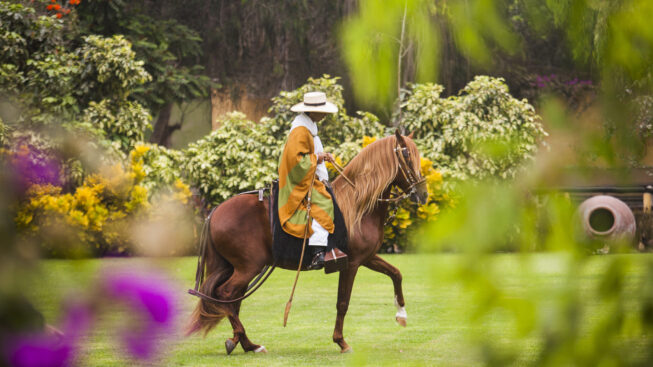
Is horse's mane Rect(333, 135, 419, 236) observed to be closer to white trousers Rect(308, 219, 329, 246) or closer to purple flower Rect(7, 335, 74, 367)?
white trousers Rect(308, 219, 329, 246)

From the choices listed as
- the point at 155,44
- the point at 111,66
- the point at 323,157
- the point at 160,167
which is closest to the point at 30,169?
the point at 323,157

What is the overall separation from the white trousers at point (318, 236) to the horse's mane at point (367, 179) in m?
0.29

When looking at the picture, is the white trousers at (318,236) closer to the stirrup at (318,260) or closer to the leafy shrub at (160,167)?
the stirrup at (318,260)

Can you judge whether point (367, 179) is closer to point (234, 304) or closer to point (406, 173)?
point (406, 173)

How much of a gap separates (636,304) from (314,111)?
16.5 feet

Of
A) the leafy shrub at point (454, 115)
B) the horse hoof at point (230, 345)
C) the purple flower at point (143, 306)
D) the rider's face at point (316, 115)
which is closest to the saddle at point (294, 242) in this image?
the rider's face at point (316, 115)

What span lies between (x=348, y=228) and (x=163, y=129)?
13223mm

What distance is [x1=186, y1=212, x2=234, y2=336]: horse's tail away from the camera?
5.57m

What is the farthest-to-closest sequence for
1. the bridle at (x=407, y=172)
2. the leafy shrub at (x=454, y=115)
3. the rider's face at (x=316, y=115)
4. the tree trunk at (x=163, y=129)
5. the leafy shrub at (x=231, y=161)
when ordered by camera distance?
1. the tree trunk at (x=163, y=129)
2. the leafy shrub at (x=231, y=161)
3. the leafy shrub at (x=454, y=115)
4. the bridle at (x=407, y=172)
5. the rider's face at (x=316, y=115)

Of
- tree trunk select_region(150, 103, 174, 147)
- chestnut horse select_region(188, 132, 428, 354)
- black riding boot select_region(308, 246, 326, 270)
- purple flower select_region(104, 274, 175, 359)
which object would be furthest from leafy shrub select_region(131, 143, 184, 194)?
purple flower select_region(104, 274, 175, 359)

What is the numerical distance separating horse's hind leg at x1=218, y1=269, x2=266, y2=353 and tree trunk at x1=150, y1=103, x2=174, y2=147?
505 inches

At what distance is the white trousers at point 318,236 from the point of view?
18.4 ft

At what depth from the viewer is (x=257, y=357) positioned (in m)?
5.54

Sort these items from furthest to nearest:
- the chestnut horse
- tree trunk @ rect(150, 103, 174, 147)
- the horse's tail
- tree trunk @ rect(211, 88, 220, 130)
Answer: tree trunk @ rect(150, 103, 174, 147)
tree trunk @ rect(211, 88, 220, 130)
the chestnut horse
the horse's tail
